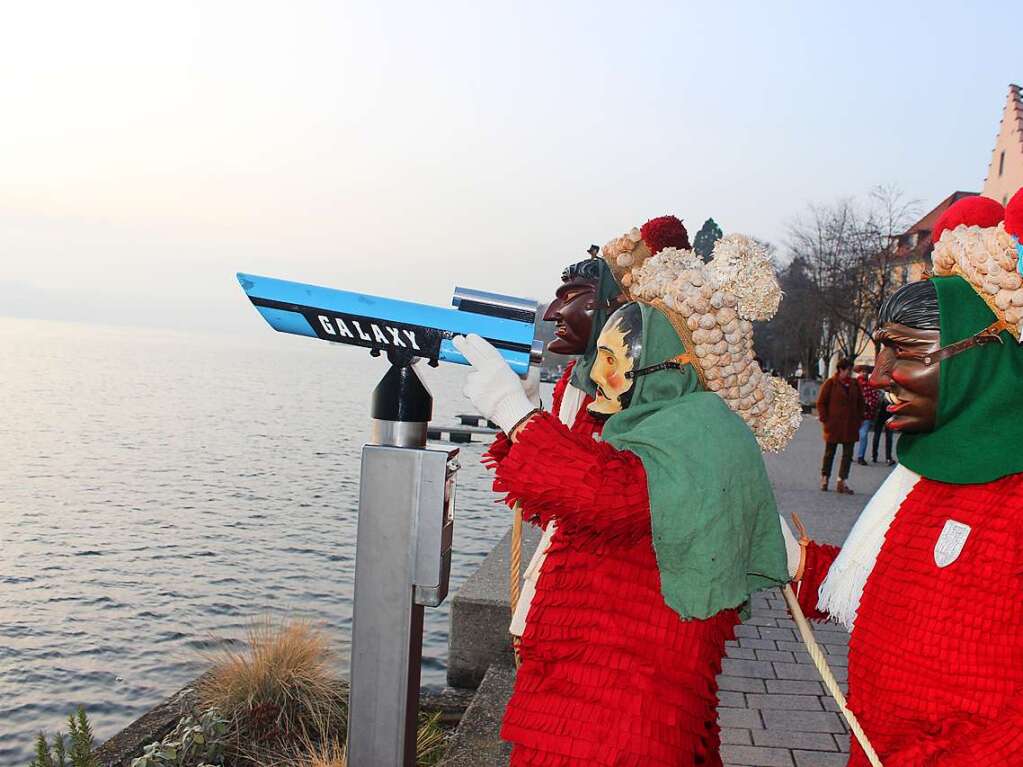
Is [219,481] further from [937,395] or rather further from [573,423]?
[937,395]

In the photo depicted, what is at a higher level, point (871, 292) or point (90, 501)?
point (871, 292)

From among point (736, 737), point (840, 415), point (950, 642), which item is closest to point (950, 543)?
point (950, 642)

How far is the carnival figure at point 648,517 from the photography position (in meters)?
1.72

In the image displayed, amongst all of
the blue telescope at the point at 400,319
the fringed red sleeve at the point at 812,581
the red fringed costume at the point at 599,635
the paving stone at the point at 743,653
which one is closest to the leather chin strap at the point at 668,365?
the red fringed costume at the point at 599,635

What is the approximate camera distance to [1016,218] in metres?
1.74

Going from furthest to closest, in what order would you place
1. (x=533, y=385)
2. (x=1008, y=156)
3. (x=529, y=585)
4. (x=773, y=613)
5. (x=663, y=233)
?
(x=1008, y=156) < (x=773, y=613) < (x=663, y=233) < (x=533, y=385) < (x=529, y=585)

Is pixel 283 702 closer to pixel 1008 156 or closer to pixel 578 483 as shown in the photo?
pixel 578 483

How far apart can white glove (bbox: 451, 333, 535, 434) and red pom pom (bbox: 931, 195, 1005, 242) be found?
1066 mm

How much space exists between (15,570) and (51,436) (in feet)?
28.0

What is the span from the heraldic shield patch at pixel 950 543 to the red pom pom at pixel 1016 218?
0.61 metres

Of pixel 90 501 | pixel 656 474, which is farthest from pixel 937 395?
pixel 90 501

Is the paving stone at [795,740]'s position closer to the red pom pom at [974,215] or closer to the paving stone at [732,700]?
the paving stone at [732,700]

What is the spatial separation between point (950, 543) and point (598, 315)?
1678 mm

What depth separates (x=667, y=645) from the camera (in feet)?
6.03
